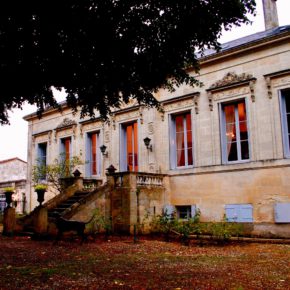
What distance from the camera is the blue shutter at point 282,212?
11.6m

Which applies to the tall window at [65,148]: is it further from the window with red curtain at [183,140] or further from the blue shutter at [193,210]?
the blue shutter at [193,210]

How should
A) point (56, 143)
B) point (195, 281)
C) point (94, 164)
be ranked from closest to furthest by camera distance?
1. point (195, 281)
2. point (94, 164)
3. point (56, 143)

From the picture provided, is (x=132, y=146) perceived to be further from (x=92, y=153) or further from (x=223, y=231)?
(x=223, y=231)

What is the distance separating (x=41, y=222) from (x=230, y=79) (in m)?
8.63

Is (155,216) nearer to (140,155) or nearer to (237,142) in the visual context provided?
(140,155)

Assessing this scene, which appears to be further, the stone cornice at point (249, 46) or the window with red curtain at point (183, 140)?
the window with red curtain at point (183, 140)

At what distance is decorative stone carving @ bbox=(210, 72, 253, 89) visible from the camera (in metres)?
13.2

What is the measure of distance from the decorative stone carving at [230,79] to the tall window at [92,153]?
6.97 m

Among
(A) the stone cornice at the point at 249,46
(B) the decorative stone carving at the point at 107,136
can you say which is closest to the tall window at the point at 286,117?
(A) the stone cornice at the point at 249,46

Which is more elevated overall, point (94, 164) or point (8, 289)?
point (94, 164)

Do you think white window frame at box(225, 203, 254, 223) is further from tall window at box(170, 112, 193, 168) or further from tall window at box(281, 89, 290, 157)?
tall window at box(170, 112, 193, 168)

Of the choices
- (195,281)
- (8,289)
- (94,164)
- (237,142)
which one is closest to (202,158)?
(237,142)

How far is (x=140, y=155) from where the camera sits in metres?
15.7

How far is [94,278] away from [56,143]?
15.0 meters
